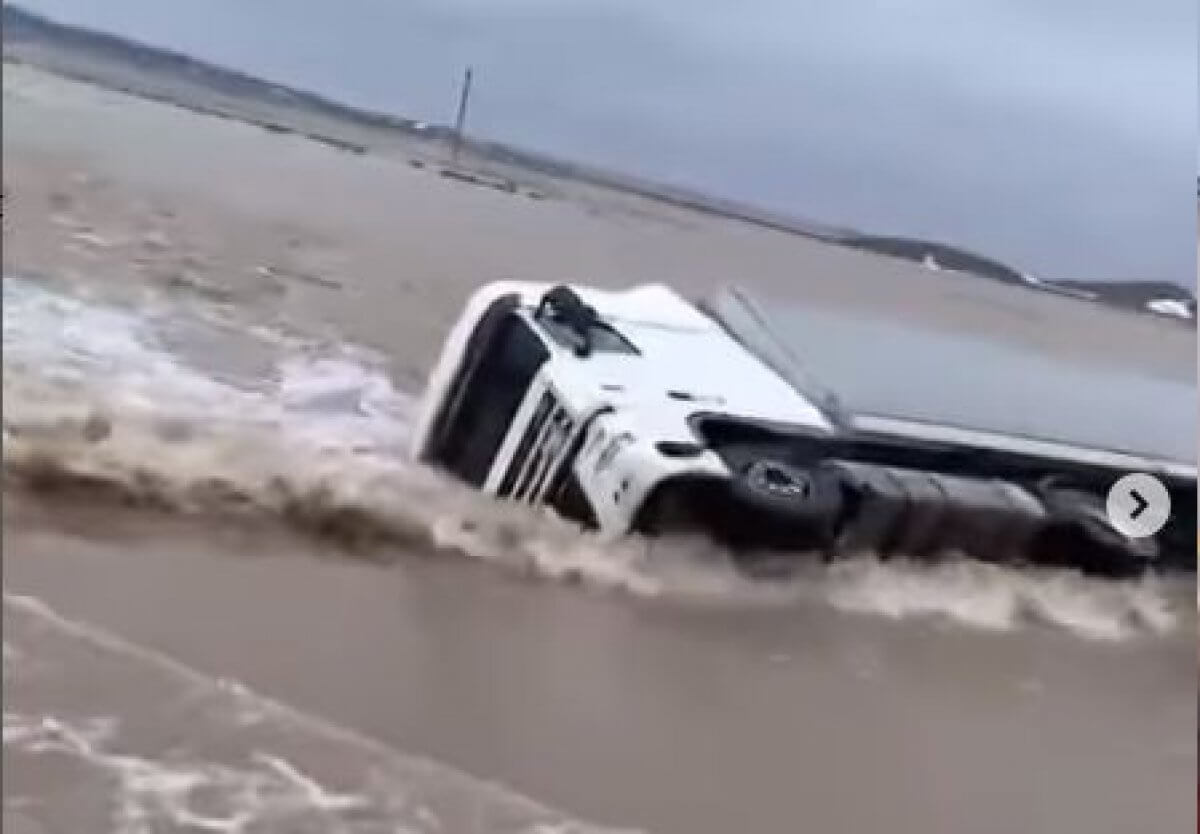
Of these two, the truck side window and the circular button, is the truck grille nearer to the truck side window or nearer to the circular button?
the truck side window

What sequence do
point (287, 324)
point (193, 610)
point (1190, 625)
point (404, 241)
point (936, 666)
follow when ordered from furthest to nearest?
1. point (404, 241)
2. point (287, 324)
3. point (1190, 625)
4. point (936, 666)
5. point (193, 610)

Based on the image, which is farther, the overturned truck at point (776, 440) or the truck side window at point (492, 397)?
the truck side window at point (492, 397)

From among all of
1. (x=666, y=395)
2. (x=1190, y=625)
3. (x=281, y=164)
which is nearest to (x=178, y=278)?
(x=666, y=395)

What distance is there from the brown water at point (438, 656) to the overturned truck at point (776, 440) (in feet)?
0.40

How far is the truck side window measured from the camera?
18.8 feet

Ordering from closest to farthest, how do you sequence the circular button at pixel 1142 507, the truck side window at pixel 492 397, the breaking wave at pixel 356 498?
the circular button at pixel 1142 507 < the breaking wave at pixel 356 498 < the truck side window at pixel 492 397

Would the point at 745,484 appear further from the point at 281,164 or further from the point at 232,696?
the point at 281,164

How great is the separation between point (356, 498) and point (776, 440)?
4.12 ft

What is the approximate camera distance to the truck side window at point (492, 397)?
574 cm

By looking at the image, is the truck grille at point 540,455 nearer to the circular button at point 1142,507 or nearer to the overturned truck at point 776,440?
the overturned truck at point 776,440

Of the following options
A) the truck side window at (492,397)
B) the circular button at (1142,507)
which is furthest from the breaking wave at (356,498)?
the circular button at (1142,507)

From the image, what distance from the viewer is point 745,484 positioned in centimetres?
512

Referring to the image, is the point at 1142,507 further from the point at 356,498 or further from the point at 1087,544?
the point at 1087,544

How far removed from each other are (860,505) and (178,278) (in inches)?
189
